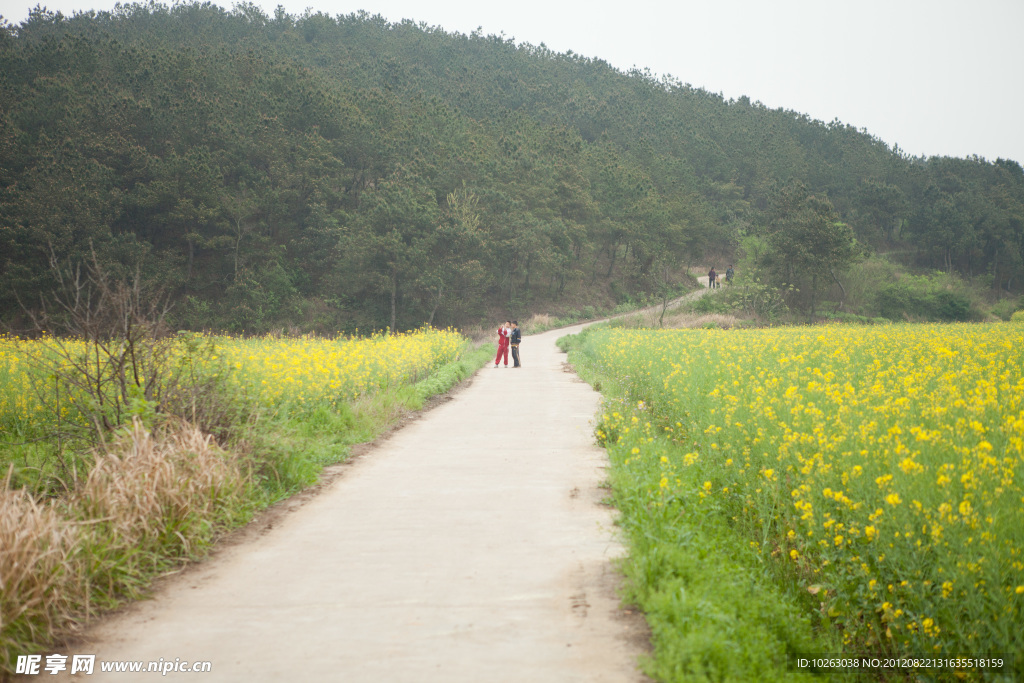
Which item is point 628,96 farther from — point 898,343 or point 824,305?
point 898,343

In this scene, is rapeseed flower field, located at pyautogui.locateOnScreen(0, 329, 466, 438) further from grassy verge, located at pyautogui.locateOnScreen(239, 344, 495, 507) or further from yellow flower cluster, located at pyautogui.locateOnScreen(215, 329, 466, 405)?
grassy verge, located at pyautogui.locateOnScreen(239, 344, 495, 507)

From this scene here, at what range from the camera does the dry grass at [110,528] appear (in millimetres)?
3766

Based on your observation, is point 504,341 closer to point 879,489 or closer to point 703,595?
point 879,489

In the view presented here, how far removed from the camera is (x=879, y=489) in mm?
4328

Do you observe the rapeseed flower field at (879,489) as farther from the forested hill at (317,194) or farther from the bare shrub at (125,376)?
the forested hill at (317,194)

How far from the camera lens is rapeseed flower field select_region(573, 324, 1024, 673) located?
344 centimetres

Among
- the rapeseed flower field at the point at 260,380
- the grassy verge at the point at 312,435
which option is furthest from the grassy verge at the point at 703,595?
the rapeseed flower field at the point at 260,380

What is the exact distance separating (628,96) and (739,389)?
98071mm

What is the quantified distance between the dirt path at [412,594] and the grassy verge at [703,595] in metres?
0.21

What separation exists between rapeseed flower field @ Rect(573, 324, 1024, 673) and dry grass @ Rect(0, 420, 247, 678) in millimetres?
4078

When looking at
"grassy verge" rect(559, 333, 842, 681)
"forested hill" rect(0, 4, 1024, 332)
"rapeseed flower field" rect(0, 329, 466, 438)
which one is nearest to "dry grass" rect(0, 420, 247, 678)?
"rapeseed flower field" rect(0, 329, 466, 438)

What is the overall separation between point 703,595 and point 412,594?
191cm

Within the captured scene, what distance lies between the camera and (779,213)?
53.4 m

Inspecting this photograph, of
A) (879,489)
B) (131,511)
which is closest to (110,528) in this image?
(131,511)
